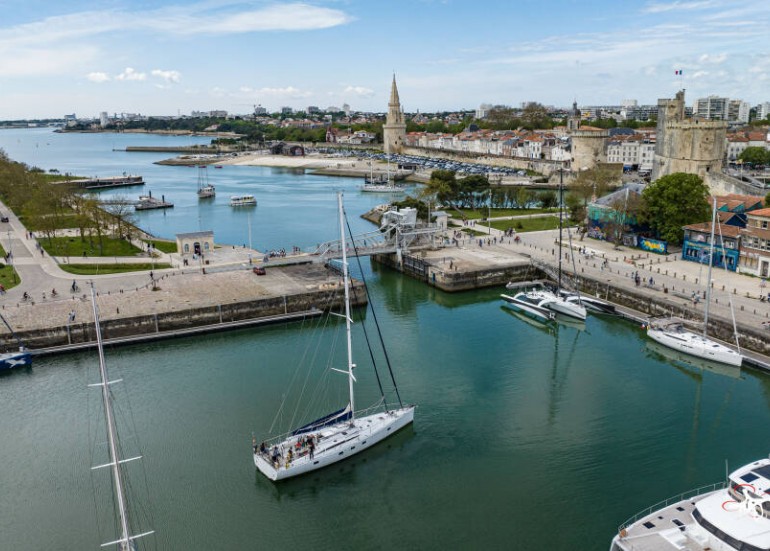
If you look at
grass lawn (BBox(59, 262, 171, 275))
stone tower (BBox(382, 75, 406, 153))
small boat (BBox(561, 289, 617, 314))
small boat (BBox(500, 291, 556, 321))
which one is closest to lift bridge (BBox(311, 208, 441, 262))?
small boat (BBox(500, 291, 556, 321))

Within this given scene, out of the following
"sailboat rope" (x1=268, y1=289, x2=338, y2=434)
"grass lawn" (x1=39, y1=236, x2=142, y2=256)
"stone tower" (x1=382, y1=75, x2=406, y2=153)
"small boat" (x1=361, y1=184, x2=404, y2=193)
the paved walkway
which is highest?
"stone tower" (x1=382, y1=75, x2=406, y2=153)

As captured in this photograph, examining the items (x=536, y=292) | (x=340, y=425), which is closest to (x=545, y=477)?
(x=340, y=425)

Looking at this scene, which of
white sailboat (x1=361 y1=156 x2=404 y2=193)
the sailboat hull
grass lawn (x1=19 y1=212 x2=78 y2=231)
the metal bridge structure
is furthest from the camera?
white sailboat (x1=361 y1=156 x2=404 y2=193)

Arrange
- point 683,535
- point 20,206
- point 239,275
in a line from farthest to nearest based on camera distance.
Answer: point 20,206, point 239,275, point 683,535

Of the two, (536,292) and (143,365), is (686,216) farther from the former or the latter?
(143,365)

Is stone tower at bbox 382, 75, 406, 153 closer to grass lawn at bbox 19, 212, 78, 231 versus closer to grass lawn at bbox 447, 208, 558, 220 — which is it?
grass lawn at bbox 447, 208, 558, 220

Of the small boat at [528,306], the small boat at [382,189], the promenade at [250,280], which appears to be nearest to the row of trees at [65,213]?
the promenade at [250,280]

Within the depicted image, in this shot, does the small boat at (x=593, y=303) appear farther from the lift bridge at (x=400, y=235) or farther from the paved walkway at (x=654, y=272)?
the lift bridge at (x=400, y=235)
